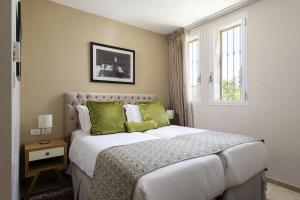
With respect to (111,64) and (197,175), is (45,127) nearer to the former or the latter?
(111,64)

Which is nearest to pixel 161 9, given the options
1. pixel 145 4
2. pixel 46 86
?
pixel 145 4

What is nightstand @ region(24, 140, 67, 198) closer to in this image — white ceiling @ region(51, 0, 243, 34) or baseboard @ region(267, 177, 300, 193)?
white ceiling @ region(51, 0, 243, 34)

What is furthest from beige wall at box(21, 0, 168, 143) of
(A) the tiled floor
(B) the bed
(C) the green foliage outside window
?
(A) the tiled floor

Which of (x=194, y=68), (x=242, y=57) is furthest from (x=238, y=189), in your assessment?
(x=194, y=68)

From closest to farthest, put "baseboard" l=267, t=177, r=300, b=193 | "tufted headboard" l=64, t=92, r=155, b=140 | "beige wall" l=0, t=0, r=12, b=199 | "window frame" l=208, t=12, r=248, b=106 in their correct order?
"beige wall" l=0, t=0, r=12, b=199 → "baseboard" l=267, t=177, r=300, b=193 → "tufted headboard" l=64, t=92, r=155, b=140 → "window frame" l=208, t=12, r=248, b=106

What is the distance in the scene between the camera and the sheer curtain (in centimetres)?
375

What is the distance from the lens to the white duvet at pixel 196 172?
1.18 meters

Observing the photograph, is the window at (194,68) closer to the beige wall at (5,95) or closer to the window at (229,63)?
the window at (229,63)

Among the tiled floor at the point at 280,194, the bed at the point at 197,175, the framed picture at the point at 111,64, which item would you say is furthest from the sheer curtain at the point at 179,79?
the tiled floor at the point at 280,194

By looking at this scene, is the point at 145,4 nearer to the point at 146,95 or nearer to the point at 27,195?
the point at 146,95

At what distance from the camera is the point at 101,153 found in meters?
1.67

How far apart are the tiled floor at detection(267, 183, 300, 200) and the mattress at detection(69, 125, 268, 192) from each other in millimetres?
574

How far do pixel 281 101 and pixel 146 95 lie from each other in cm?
226

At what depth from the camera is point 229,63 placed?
322cm
